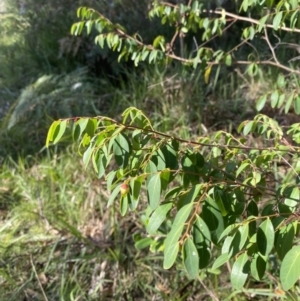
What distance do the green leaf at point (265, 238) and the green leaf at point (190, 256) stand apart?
140 millimetres

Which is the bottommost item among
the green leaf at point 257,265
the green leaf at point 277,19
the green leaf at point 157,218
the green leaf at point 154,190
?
the green leaf at point 257,265

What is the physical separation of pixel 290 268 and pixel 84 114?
2.86 metres

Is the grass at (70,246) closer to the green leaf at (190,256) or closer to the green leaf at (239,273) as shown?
the green leaf at (239,273)

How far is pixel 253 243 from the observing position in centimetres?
106

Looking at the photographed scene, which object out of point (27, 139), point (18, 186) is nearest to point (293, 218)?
point (18, 186)

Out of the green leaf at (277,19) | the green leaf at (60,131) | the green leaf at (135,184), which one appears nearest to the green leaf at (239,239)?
the green leaf at (135,184)

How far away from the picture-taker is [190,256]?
0.94 meters

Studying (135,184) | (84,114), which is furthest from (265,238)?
(84,114)

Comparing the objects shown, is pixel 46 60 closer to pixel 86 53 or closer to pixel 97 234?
pixel 86 53

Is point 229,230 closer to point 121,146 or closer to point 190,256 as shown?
point 190,256

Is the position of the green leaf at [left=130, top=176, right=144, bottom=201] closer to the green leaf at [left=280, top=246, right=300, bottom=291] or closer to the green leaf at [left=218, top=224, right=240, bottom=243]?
the green leaf at [left=218, top=224, right=240, bottom=243]

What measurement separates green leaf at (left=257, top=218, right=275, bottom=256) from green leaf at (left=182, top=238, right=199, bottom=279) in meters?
0.14

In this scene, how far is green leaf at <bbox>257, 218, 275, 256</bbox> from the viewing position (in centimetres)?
98

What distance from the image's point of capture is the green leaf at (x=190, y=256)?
0.93 metres
